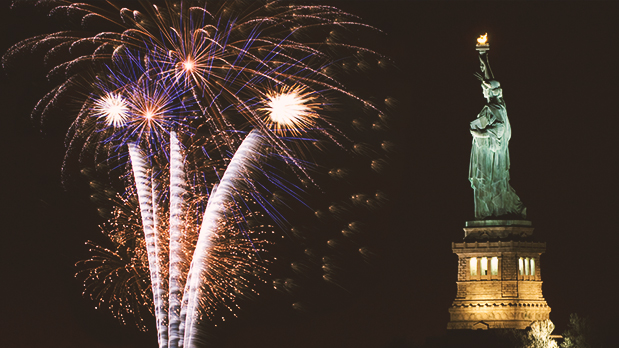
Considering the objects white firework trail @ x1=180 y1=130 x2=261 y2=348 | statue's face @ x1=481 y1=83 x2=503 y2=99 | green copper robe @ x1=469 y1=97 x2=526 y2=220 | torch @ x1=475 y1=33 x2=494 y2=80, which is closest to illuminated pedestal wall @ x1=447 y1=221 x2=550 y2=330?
green copper robe @ x1=469 y1=97 x2=526 y2=220

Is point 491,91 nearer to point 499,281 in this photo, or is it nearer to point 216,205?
point 499,281

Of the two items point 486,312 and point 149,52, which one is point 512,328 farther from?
point 149,52

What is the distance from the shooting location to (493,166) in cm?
7050

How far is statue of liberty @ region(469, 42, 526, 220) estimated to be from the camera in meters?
69.9

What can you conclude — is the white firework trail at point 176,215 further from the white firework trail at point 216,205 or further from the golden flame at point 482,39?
the golden flame at point 482,39

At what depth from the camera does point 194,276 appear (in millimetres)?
51406

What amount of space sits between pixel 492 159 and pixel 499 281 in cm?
965

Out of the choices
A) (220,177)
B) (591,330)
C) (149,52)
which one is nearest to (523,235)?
(591,330)

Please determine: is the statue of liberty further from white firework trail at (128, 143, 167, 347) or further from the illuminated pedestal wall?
white firework trail at (128, 143, 167, 347)

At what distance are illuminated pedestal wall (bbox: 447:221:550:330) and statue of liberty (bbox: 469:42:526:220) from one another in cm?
177

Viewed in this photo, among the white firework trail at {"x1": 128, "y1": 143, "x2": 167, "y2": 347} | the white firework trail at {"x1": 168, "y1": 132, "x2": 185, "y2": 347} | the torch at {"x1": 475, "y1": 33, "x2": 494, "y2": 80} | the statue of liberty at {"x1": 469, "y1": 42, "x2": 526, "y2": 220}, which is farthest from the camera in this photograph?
the torch at {"x1": 475, "y1": 33, "x2": 494, "y2": 80}

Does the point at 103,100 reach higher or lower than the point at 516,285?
higher

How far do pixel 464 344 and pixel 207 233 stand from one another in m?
23.8

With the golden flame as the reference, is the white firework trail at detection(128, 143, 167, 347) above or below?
below
